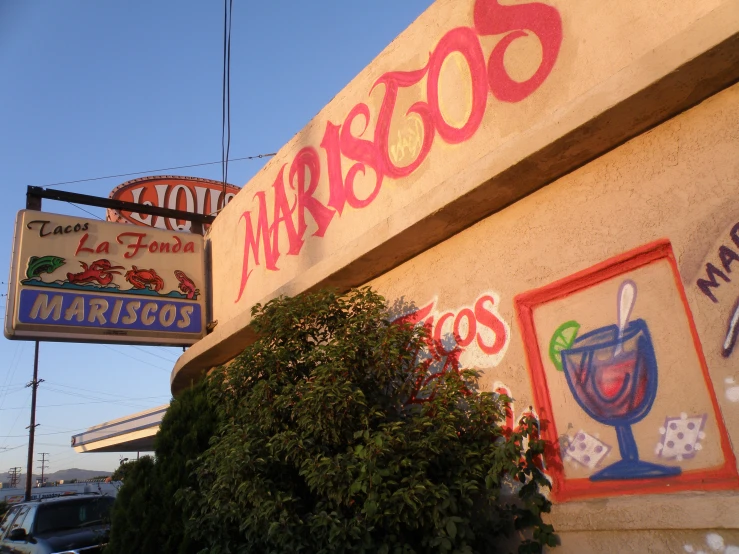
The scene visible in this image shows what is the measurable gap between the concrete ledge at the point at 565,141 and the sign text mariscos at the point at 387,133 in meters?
0.59

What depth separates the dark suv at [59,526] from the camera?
8927 mm

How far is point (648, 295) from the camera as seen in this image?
12.2ft

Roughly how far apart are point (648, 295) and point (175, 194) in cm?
1027

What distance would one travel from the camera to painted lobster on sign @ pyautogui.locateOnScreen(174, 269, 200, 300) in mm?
9000

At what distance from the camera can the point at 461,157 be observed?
16.8 ft

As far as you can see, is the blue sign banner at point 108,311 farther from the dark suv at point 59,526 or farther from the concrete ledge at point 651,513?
the concrete ledge at point 651,513

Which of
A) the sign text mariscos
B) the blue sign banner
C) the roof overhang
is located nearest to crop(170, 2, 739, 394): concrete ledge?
the sign text mariscos

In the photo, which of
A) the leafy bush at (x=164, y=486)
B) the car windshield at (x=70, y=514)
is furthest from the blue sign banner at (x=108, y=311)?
the car windshield at (x=70, y=514)

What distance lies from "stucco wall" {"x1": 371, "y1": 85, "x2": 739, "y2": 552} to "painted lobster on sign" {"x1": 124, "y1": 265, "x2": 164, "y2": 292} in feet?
17.9

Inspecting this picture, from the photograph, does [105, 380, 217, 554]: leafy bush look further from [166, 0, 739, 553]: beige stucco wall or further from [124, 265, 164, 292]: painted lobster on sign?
[124, 265, 164, 292]: painted lobster on sign

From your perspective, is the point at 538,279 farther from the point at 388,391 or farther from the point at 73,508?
the point at 73,508

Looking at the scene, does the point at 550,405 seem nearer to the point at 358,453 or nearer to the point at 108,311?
the point at 358,453

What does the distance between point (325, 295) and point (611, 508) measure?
266cm

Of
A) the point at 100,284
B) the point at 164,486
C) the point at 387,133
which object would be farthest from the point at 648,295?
the point at 100,284
